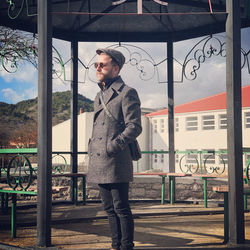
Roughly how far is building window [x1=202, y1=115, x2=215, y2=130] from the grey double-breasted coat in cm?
2718

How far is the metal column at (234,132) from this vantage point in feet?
12.3

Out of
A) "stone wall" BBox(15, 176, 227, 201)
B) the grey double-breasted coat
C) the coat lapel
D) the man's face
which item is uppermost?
the man's face

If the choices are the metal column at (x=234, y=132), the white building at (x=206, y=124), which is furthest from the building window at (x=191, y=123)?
the metal column at (x=234, y=132)

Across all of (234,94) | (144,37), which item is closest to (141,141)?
(144,37)

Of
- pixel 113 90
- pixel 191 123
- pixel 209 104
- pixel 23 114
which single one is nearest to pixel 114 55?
pixel 113 90

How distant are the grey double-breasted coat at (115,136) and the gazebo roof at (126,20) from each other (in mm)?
3770

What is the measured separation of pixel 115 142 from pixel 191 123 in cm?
2931

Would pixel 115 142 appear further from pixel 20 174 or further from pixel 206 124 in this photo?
pixel 206 124

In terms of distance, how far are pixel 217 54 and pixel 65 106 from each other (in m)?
54.8

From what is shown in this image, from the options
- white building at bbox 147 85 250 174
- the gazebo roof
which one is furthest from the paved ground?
white building at bbox 147 85 250 174

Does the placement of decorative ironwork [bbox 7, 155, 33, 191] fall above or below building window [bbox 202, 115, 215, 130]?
below

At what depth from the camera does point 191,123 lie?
31.9 meters

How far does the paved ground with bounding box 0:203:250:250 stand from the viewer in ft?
13.3

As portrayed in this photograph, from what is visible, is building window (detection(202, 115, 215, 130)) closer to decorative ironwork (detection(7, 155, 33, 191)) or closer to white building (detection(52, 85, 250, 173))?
white building (detection(52, 85, 250, 173))
